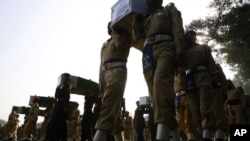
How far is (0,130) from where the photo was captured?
24.6 meters

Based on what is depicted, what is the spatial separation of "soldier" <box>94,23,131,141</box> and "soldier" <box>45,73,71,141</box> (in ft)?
10.9

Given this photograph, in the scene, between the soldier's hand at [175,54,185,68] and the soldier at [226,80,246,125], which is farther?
the soldier at [226,80,246,125]

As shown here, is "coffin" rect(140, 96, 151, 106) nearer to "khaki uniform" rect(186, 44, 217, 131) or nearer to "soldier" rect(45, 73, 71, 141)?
"soldier" rect(45, 73, 71, 141)

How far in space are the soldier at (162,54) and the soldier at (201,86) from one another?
1.47 meters

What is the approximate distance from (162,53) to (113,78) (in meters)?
0.91

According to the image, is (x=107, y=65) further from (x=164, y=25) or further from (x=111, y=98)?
(x=164, y=25)

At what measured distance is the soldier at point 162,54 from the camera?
11.0 feet

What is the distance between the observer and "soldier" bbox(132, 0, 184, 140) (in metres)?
3.35

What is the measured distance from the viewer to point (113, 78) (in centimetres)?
413

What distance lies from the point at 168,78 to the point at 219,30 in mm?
20510

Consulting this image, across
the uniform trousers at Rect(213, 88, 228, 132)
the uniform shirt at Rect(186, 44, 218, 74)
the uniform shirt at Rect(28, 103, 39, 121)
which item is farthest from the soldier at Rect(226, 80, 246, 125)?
the uniform shirt at Rect(28, 103, 39, 121)

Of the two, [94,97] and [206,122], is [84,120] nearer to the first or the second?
[94,97]

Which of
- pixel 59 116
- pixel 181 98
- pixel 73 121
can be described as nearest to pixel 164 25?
pixel 181 98

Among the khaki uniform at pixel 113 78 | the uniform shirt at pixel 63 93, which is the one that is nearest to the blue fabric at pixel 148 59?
the khaki uniform at pixel 113 78
